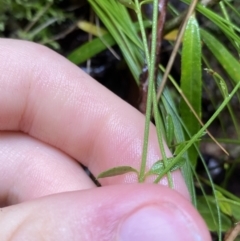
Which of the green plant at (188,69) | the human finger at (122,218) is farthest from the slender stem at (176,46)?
the human finger at (122,218)

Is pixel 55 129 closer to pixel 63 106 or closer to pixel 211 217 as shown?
pixel 63 106

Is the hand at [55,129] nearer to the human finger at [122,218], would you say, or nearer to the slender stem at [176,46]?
the slender stem at [176,46]

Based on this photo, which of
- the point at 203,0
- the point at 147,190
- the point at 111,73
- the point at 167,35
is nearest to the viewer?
the point at 147,190

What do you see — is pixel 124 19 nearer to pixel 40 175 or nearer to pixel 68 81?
pixel 68 81

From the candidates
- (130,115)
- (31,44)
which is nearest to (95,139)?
(130,115)

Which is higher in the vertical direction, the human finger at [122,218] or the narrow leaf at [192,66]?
the narrow leaf at [192,66]

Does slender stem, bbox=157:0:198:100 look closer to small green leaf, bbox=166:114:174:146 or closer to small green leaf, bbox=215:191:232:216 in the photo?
small green leaf, bbox=166:114:174:146
